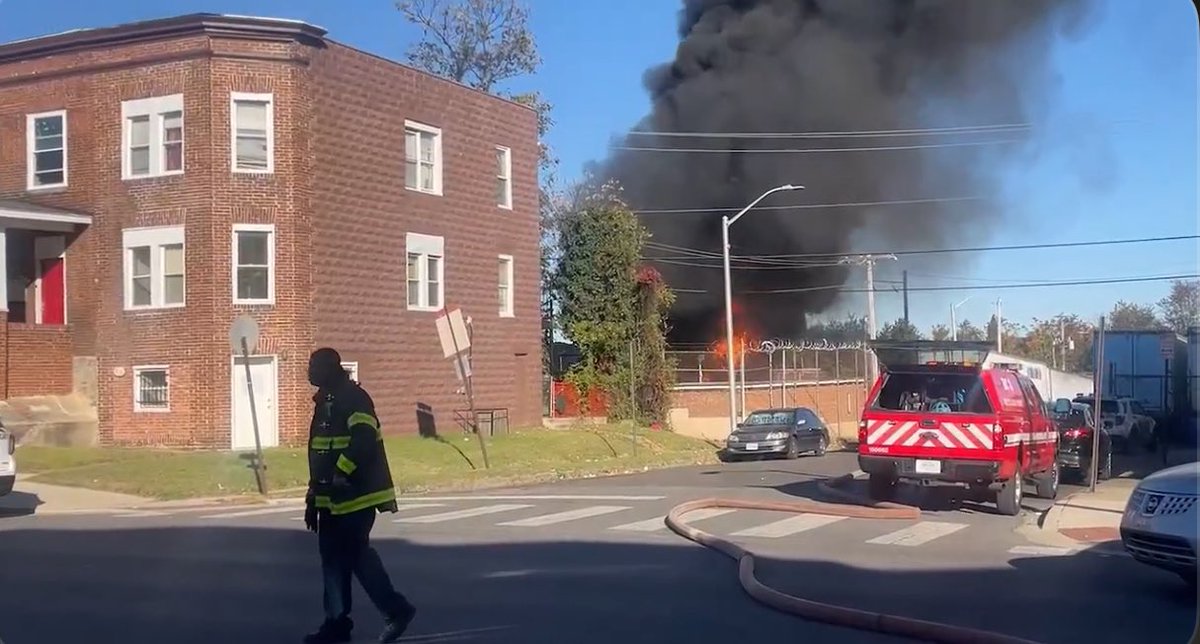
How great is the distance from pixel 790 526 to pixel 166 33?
27.9 feet

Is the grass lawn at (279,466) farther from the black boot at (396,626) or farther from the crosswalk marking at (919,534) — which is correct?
the black boot at (396,626)

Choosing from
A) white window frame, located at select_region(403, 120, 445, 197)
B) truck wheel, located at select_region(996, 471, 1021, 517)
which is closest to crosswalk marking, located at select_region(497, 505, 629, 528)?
white window frame, located at select_region(403, 120, 445, 197)

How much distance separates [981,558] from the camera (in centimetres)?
1156

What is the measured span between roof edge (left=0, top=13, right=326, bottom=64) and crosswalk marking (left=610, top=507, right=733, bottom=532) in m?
5.95

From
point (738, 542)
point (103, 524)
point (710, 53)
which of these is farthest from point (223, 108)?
point (710, 53)

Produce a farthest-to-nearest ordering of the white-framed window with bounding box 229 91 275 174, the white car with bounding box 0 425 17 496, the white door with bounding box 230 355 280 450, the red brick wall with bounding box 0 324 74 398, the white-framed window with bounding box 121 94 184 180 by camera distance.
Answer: the red brick wall with bounding box 0 324 74 398
the white car with bounding box 0 425 17 496
the white door with bounding box 230 355 280 450
the white-framed window with bounding box 121 94 184 180
the white-framed window with bounding box 229 91 275 174

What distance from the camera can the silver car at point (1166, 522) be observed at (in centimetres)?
867

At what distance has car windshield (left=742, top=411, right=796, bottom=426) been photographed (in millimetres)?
31469

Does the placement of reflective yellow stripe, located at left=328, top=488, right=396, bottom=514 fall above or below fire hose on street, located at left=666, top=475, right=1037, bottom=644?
above

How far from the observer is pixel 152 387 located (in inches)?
625

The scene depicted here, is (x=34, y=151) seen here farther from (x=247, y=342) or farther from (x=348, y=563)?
(x=348, y=563)

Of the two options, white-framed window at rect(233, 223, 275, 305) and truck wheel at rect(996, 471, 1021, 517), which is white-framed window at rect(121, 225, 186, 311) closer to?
white-framed window at rect(233, 223, 275, 305)

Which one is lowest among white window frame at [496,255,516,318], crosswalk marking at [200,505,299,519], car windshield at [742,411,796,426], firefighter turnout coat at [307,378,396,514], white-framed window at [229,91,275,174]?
crosswalk marking at [200,505,299,519]

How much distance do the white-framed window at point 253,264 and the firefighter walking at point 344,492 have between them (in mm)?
6269
